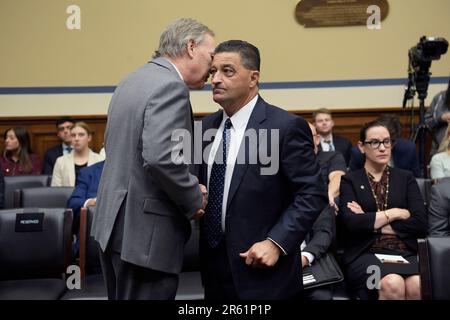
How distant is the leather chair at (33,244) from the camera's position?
2.91 m

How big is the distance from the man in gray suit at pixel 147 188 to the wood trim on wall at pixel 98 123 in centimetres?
424

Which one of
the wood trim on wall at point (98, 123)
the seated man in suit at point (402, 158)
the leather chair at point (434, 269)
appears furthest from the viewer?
the wood trim on wall at point (98, 123)

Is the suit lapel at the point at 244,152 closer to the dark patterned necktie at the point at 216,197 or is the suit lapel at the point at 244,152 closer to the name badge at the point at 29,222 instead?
the dark patterned necktie at the point at 216,197

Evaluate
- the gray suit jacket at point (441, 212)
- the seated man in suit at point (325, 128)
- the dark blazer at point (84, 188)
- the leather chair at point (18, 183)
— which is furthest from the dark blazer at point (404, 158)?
the leather chair at point (18, 183)

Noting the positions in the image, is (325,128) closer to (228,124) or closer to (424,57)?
(424,57)

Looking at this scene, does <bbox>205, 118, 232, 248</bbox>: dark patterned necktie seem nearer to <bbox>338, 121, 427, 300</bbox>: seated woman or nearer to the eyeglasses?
<bbox>338, 121, 427, 300</bbox>: seated woman

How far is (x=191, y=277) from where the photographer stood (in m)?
2.95

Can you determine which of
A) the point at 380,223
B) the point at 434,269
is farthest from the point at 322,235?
the point at 434,269

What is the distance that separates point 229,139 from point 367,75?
4.57 m

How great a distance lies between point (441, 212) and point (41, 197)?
8.82 feet

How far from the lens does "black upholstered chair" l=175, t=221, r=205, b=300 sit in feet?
8.77

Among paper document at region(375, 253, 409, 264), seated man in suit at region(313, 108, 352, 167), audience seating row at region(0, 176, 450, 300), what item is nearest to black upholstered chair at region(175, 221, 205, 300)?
audience seating row at region(0, 176, 450, 300)

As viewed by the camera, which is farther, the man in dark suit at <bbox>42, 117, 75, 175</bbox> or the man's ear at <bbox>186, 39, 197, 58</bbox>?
the man in dark suit at <bbox>42, 117, 75, 175</bbox>

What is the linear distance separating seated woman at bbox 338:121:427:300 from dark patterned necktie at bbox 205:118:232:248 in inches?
52.4
